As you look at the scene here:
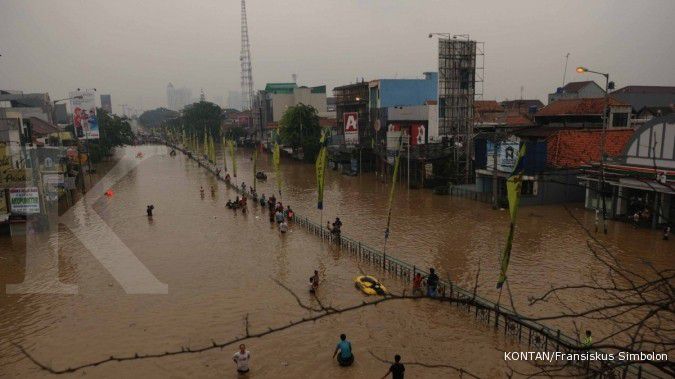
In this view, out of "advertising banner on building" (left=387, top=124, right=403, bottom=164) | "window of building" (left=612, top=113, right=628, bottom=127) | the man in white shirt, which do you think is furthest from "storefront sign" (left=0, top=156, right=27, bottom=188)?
"window of building" (left=612, top=113, right=628, bottom=127)

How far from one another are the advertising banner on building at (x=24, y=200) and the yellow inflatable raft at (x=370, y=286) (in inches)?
911

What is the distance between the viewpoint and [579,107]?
166 feet

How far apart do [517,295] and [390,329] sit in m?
6.21

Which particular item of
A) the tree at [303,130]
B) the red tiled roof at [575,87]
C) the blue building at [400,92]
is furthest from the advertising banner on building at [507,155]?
the red tiled roof at [575,87]

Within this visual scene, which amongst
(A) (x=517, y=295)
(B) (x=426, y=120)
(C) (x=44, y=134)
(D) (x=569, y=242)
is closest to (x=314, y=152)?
(B) (x=426, y=120)

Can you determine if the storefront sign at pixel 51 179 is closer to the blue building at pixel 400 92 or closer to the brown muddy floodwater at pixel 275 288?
the brown muddy floodwater at pixel 275 288

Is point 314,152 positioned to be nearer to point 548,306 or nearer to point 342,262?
point 342,262

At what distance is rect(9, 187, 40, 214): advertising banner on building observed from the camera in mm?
29656

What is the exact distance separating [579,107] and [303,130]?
4015 centimetres

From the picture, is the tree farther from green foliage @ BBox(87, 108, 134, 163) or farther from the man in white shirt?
the man in white shirt

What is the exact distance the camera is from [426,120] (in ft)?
197

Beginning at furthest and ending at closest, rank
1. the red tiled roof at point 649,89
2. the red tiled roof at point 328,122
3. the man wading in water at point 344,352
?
the red tiled roof at point 328,122 < the red tiled roof at point 649,89 < the man wading in water at point 344,352

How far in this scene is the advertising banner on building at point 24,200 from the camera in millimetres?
29656

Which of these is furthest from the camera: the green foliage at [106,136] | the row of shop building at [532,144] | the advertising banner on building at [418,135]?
the green foliage at [106,136]
